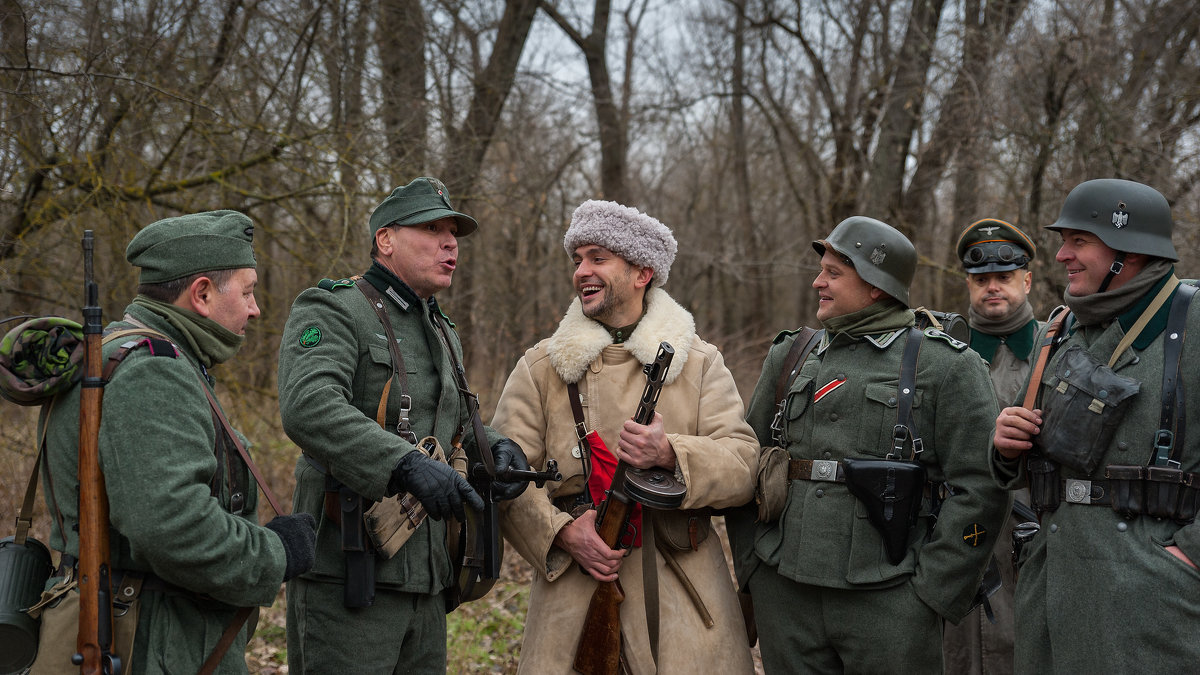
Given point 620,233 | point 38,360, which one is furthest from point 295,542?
point 620,233

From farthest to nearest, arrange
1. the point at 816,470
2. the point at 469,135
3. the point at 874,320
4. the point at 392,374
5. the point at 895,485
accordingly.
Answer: the point at 469,135, the point at 874,320, the point at 816,470, the point at 895,485, the point at 392,374

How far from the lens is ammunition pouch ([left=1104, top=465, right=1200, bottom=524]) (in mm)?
2883

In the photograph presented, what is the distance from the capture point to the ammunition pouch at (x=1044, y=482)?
3.20 m

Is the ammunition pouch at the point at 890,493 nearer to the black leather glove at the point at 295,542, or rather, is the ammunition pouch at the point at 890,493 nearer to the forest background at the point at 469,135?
the black leather glove at the point at 295,542

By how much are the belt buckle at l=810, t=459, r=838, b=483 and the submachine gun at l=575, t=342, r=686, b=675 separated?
58cm

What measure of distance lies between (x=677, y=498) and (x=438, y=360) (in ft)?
3.54

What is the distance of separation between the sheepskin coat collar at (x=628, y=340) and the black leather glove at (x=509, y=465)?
0.40 meters

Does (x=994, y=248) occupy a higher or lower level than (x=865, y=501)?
higher

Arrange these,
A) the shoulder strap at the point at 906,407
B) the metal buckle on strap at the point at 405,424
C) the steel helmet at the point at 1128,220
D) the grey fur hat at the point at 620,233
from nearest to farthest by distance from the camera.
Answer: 1. the steel helmet at the point at 1128,220
2. the metal buckle on strap at the point at 405,424
3. the shoulder strap at the point at 906,407
4. the grey fur hat at the point at 620,233

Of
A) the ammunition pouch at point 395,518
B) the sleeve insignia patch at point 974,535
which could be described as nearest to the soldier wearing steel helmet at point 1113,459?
the sleeve insignia patch at point 974,535

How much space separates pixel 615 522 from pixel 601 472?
25 centimetres

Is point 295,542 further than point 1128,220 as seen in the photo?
No

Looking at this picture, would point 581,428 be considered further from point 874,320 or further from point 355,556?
point 874,320

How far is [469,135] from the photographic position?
972cm
